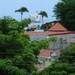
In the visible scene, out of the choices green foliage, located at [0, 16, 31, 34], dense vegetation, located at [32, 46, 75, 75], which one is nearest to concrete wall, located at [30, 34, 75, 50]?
dense vegetation, located at [32, 46, 75, 75]

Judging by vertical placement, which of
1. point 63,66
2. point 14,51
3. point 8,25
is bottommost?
point 63,66

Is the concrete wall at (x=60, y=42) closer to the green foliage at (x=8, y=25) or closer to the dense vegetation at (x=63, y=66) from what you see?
Answer: the dense vegetation at (x=63, y=66)

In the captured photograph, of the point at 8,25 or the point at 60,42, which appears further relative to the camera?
the point at 60,42

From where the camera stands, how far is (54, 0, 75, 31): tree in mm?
45203

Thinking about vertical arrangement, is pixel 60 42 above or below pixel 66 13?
below

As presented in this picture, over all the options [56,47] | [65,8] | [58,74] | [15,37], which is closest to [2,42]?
[15,37]

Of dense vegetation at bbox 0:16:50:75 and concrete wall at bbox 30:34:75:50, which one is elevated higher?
dense vegetation at bbox 0:16:50:75

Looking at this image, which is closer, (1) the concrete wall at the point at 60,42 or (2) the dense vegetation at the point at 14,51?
(2) the dense vegetation at the point at 14,51

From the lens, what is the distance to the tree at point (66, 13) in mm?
45203

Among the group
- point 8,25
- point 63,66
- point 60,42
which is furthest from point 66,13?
point 8,25

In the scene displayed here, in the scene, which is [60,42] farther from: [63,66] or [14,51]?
[14,51]

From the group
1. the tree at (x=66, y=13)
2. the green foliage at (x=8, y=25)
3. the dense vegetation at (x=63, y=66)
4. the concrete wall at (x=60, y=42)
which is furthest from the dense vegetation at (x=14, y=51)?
the tree at (x=66, y=13)

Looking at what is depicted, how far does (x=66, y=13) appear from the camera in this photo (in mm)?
46312

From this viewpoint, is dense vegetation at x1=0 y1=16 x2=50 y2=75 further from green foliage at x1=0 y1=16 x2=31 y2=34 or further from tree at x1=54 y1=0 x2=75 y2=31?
tree at x1=54 y1=0 x2=75 y2=31
